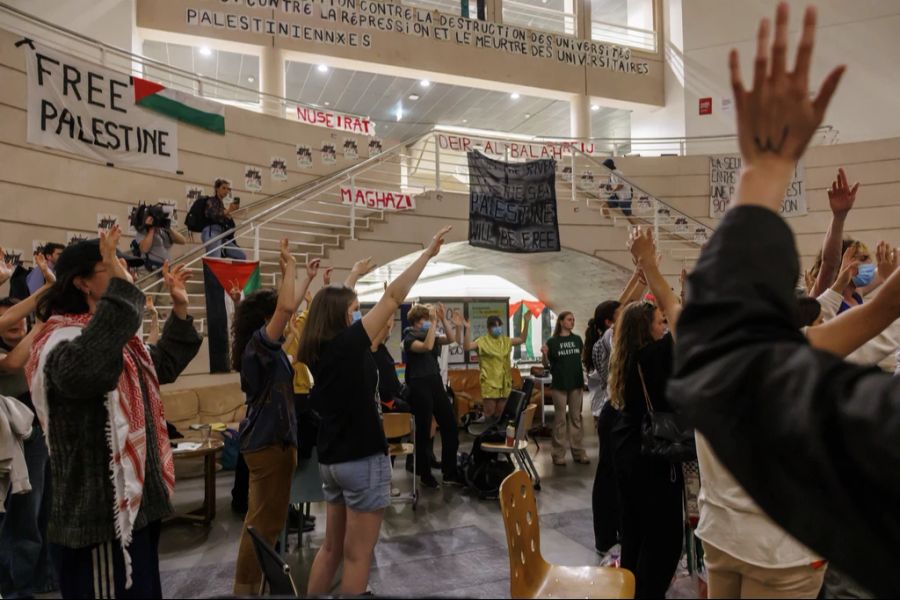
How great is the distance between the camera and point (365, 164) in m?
8.63

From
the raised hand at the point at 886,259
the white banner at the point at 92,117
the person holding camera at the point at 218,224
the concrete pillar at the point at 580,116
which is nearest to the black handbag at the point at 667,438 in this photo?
the raised hand at the point at 886,259

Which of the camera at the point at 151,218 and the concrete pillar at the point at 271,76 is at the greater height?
the concrete pillar at the point at 271,76

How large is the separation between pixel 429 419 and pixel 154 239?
405 centimetres

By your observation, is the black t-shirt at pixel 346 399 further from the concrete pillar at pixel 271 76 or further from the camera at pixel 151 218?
the concrete pillar at pixel 271 76

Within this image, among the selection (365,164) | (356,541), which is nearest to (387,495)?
(356,541)

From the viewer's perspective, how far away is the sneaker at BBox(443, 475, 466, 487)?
5.86 metres

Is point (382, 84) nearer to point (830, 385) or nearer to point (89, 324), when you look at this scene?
point (89, 324)

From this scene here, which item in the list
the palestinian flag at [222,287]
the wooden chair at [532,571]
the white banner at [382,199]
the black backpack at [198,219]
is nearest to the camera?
the wooden chair at [532,571]

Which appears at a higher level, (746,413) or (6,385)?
(746,413)

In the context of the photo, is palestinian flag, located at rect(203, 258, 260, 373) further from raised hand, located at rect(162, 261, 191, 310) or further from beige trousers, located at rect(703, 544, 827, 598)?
beige trousers, located at rect(703, 544, 827, 598)

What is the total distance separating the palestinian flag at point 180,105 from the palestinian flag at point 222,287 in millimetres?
3410

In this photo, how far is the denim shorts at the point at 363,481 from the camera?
2.66 meters

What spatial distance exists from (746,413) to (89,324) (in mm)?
1855

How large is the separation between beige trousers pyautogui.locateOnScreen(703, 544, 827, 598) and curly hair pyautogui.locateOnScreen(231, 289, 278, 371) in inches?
95.9
